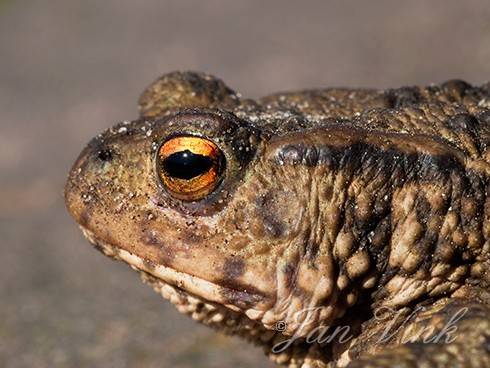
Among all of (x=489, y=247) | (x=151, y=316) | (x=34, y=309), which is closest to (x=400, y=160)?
(x=489, y=247)

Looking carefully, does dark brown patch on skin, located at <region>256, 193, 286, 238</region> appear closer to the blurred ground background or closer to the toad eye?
the toad eye

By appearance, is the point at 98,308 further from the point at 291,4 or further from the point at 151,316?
the point at 291,4

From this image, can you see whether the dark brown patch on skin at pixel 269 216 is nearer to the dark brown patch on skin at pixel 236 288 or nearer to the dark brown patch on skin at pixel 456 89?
the dark brown patch on skin at pixel 236 288

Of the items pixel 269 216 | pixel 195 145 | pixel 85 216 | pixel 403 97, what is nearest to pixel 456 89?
pixel 403 97

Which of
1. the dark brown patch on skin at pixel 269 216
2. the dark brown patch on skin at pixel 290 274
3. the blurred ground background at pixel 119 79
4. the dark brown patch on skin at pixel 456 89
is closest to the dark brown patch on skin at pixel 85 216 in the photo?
the dark brown patch on skin at pixel 269 216

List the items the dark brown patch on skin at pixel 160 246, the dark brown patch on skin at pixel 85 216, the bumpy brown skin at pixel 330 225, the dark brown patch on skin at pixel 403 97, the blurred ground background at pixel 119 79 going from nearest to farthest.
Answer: the bumpy brown skin at pixel 330 225, the dark brown patch on skin at pixel 160 246, the dark brown patch on skin at pixel 85 216, the dark brown patch on skin at pixel 403 97, the blurred ground background at pixel 119 79

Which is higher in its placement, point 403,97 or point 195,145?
point 403,97

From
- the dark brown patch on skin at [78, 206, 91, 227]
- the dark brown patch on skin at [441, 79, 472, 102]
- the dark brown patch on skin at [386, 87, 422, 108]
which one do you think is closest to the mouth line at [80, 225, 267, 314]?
the dark brown patch on skin at [78, 206, 91, 227]

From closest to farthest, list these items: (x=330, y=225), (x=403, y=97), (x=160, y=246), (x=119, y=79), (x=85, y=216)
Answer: (x=330, y=225) → (x=160, y=246) → (x=85, y=216) → (x=403, y=97) → (x=119, y=79)

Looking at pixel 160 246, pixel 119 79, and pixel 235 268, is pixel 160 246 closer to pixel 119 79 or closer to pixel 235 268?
pixel 235 268
